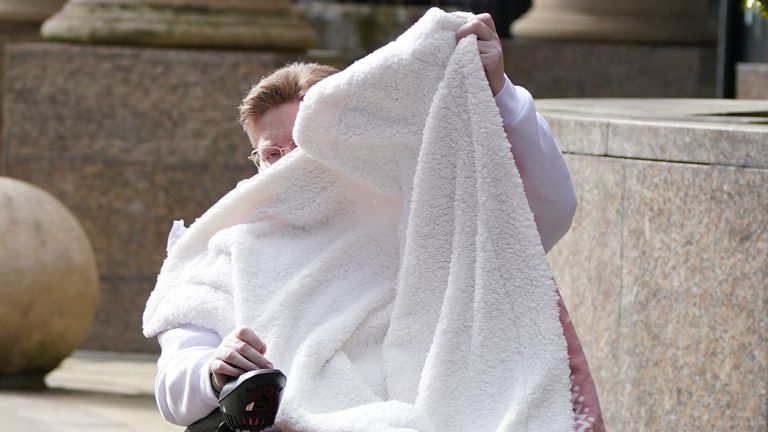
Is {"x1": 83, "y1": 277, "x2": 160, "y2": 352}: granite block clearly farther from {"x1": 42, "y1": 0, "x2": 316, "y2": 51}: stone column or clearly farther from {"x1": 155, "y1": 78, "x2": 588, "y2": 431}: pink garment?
{"x1": 155, "y1": 78, "x2": 588, "y2": 431}: pink garment

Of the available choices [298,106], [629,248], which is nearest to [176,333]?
[298,106]

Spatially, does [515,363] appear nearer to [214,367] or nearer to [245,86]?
[214,367]

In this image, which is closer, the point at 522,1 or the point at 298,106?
the point at 298,106


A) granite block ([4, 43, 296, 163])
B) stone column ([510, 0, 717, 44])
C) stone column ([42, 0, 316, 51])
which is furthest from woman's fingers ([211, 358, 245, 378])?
stone column ([510, 0, 717, 44])

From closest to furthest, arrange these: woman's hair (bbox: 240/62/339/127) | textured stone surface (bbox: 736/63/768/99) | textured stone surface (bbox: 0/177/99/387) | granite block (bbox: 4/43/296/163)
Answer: woman's hair (bbox: 240/62/339/127) < textured stone surface (bbox: 0/177/99/387) < granite block (bbox: 4/43/296/163) < textured stone surface (bbox: 736/63/768/99)

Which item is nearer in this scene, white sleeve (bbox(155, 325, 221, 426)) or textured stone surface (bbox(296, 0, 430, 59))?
white sleeve (bbox(155, 325, 221, 426))

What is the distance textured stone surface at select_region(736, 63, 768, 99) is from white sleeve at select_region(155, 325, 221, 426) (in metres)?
7.94

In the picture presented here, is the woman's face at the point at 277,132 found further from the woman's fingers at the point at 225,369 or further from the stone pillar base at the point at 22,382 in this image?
the stone pillar base at the point at 22,382

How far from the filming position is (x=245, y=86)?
927cm

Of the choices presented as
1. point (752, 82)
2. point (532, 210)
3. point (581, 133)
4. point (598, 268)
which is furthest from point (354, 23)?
point (532, 210)

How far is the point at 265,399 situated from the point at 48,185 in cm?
674

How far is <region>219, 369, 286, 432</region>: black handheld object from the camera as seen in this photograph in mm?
2977

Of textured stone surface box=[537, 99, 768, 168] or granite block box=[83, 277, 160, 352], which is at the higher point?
textured stone surface box=[537, 99, 768, 168]

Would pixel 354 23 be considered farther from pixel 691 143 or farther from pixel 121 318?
pixel 691 143
